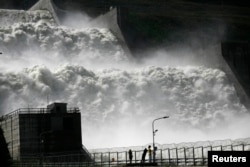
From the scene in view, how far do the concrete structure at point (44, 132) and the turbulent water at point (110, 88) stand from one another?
8.09 feet

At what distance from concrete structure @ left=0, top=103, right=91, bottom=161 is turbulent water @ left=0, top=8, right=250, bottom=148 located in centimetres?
246

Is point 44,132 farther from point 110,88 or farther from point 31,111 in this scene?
point 110,88

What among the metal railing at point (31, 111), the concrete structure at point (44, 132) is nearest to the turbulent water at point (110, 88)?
the metal railing at point (31, 111)

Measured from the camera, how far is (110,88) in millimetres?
60688

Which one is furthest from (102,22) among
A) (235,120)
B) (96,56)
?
(235,120)

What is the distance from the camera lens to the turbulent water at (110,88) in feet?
179

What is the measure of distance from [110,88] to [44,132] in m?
15.7

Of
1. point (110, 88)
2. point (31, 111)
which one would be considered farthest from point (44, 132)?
point (110, 88)

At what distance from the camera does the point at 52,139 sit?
47719mm

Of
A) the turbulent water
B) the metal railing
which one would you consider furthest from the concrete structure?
the turbulent water

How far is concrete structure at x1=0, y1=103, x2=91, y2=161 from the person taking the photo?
46.8 meters

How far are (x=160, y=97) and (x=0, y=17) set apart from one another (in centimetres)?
2347

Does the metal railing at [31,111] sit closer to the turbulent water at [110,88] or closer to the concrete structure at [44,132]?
the concrete structure at [44,132]

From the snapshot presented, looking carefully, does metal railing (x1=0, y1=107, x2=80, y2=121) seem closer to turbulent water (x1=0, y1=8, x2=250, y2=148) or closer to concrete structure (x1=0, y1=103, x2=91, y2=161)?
concrete structure (x1=0, y1=103, x2=91, y2=161)
